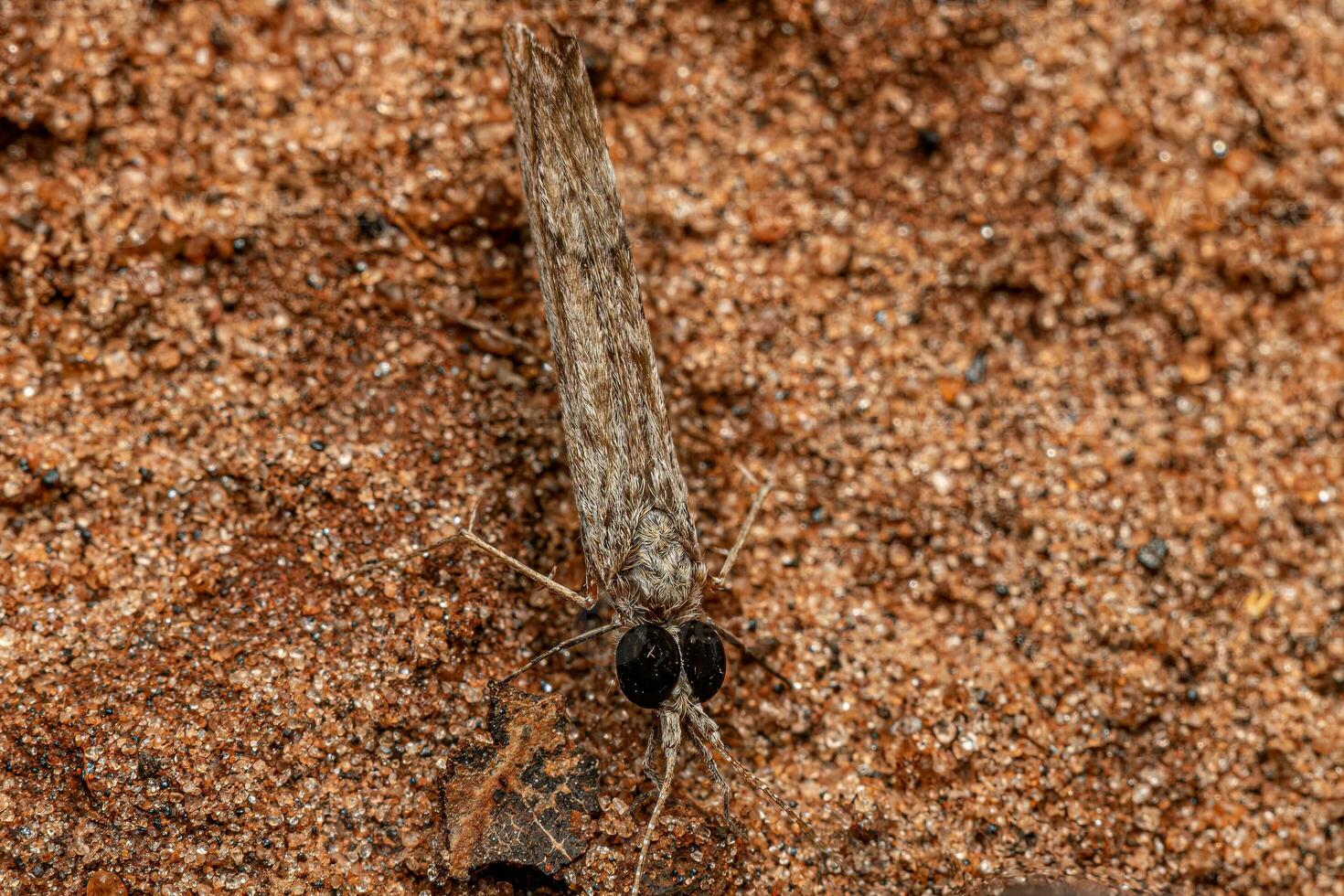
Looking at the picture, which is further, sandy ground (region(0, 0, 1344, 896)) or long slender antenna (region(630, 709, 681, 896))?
sandy ground (region(0, 0, 1344, 896))

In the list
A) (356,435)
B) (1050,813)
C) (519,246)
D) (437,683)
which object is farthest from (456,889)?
(519,246)

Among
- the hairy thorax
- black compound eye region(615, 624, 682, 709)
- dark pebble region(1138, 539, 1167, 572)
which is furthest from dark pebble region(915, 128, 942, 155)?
black compound eye region(615, 624, 682, 709)

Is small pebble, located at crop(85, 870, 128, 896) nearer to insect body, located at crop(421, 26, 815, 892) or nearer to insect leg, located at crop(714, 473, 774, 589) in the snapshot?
insect body, located at crop(421, 26, 815, 892)

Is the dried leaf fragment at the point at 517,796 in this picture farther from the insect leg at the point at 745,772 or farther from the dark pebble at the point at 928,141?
the dark pebble at the point at 928,141

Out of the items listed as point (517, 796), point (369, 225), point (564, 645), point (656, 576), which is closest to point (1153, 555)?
point (656, 576)

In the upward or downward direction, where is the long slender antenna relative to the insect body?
downward

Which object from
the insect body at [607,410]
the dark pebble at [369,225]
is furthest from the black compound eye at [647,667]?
the dark pebble at [369,225]
